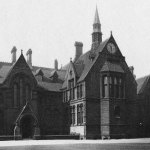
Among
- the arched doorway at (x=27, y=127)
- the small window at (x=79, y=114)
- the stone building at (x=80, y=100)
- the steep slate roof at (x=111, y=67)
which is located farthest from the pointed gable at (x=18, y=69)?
the steep slate roof at (x=111, y=67)

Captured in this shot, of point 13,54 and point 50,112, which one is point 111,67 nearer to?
point 50,112

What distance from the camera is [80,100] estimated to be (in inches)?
1800

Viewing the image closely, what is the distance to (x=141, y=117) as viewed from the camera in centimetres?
5359

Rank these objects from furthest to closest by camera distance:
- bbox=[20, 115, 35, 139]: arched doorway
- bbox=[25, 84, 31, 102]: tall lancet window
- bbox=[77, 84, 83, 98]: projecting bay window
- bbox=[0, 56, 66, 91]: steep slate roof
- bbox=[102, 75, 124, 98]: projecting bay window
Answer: bbox=[0, 56, 66, 91]: steep slate roof → bbox=[25, 84, 31, 102]: tall lancet window → bbox=[77, 84, 83, 98]: projecting bay window → bbox=[20, 115, 35, 139]: arched doorway → bbox=[102, 75, 124, 98]: projecting bay window

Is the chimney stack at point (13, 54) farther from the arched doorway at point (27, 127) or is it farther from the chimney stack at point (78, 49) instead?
the arched doorway at point (27, 127)

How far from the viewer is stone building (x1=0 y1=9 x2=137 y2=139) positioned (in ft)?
147

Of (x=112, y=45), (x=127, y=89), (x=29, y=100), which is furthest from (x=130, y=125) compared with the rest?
(x=29, y=100)

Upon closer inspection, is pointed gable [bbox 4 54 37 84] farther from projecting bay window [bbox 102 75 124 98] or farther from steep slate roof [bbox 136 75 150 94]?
steep slate roof [bbox 136 75 150 94]

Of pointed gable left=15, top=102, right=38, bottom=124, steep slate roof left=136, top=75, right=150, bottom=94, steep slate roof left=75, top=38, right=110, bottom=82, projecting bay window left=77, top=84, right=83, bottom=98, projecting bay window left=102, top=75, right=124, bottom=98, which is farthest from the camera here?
steep slate roof left=136, top=75, right=150, bottom=94

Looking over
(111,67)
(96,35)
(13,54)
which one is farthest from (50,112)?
(13,54)

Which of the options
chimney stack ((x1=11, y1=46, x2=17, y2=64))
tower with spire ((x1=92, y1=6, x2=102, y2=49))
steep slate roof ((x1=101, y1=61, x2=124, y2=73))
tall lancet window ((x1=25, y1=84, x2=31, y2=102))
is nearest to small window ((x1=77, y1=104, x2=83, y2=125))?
steep slate roof ((x1=101, y1=61, x2=124, y2=73))

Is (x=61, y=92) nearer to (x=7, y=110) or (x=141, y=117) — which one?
(x=7, y=110)

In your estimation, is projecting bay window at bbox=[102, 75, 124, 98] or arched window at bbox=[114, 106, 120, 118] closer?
projecting bay window at bbox=[102, 75, 124, 98]

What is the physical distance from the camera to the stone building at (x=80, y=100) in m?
44.8
